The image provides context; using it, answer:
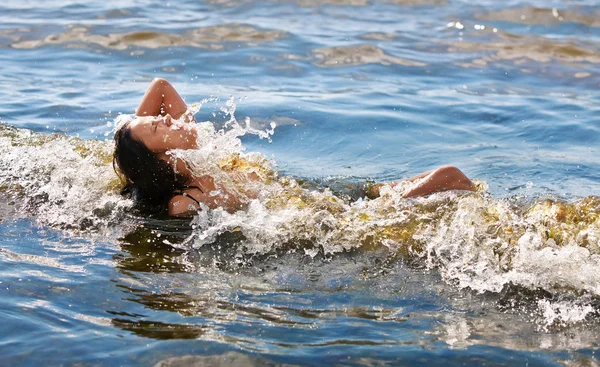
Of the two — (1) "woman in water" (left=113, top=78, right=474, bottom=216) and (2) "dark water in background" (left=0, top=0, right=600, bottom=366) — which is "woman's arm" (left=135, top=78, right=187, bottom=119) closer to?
(1) "woman in water" (left=113, top=78, right=474, bottom=216)

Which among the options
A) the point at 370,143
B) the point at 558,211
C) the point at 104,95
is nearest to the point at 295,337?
the point at 558,211

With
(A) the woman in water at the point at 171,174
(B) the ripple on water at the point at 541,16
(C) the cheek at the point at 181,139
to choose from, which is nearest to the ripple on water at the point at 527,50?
(B) the ripple on water at the point at 541,16

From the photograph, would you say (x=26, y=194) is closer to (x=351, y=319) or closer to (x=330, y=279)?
(x=330, y=279)

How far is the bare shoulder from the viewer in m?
5.41

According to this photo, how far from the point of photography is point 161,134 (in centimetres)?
538

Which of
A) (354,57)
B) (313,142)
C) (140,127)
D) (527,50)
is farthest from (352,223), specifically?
(527,50)

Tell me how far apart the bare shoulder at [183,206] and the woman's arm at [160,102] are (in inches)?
39.9

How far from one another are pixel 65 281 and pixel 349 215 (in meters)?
1.76

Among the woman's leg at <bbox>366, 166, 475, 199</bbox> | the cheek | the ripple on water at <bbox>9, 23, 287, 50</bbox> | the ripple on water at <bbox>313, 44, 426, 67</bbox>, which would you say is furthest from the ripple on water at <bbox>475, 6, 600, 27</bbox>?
the cheek

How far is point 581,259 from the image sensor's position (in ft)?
14.3

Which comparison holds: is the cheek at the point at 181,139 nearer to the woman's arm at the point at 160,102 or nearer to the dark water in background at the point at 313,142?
the dark water in background at the point at 313,142

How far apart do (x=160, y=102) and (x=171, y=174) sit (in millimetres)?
992

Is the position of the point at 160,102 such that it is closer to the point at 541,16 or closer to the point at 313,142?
the point at 313,142

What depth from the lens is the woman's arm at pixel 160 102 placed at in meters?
6.23
